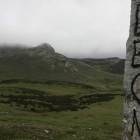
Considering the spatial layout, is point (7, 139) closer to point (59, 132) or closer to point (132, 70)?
point (59, 132)

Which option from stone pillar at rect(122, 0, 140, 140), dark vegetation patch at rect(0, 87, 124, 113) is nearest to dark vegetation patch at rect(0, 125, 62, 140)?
stone pillar at rect(122, 0, 140, 140)

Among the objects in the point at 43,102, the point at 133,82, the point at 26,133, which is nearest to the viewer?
the point at 133,82

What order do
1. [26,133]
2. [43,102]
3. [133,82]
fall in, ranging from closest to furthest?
1. [133,82]
2. [26,133]
3. [43,102]

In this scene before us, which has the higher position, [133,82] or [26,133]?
[133,82]

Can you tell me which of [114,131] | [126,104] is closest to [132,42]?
[126,104]

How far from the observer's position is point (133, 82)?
688 cm

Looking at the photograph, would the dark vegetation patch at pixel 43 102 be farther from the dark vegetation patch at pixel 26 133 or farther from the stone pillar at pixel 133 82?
the stone pillar at pixel 133 82

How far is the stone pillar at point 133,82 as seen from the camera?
6715 millimetres

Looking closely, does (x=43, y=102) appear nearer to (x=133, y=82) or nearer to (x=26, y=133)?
(x=26, y=133)

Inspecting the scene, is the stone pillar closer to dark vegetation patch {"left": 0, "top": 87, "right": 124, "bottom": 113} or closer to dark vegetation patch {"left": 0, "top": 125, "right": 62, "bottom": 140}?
dark vegetation patch {"left": 0, "top": 125, "right": 62, "bottom": 140}

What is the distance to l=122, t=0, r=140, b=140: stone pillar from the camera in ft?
22.0

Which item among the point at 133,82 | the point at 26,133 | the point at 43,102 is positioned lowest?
the point at 43,102

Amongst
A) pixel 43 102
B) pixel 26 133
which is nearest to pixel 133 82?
pixel 26 133

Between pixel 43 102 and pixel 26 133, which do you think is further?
pixel 43 102
